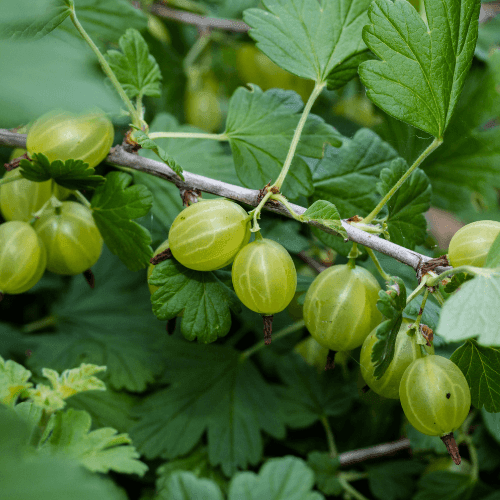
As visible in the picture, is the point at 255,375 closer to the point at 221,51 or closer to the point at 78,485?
the point at 78,485

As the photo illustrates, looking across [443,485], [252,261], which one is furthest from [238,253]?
[443,485]

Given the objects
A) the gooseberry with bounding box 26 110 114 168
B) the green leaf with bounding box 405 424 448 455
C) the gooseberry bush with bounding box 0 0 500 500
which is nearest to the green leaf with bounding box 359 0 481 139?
the gooseberry bush with bounding box 0 0 500 500

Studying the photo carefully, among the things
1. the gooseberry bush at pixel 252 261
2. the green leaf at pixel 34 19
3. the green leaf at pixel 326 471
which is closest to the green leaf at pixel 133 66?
the gooseberry bush at pixel 252 261

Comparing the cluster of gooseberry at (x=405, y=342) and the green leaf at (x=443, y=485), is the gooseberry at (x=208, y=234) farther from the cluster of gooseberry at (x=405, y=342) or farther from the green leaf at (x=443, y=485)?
the green leaf at (x=443, y=485)

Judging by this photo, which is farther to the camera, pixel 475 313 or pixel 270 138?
pixel 270 138

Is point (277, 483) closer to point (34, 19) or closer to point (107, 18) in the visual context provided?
point (34, 19)

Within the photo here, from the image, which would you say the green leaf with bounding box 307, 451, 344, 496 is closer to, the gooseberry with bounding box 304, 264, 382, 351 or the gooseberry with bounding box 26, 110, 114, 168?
the gooseberry with bounding box 304, 264, 382, 351

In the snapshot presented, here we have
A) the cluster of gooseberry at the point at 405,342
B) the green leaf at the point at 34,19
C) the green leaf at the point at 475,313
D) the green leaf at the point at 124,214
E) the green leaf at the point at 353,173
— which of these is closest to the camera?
the green leaf at the point at 34,19
